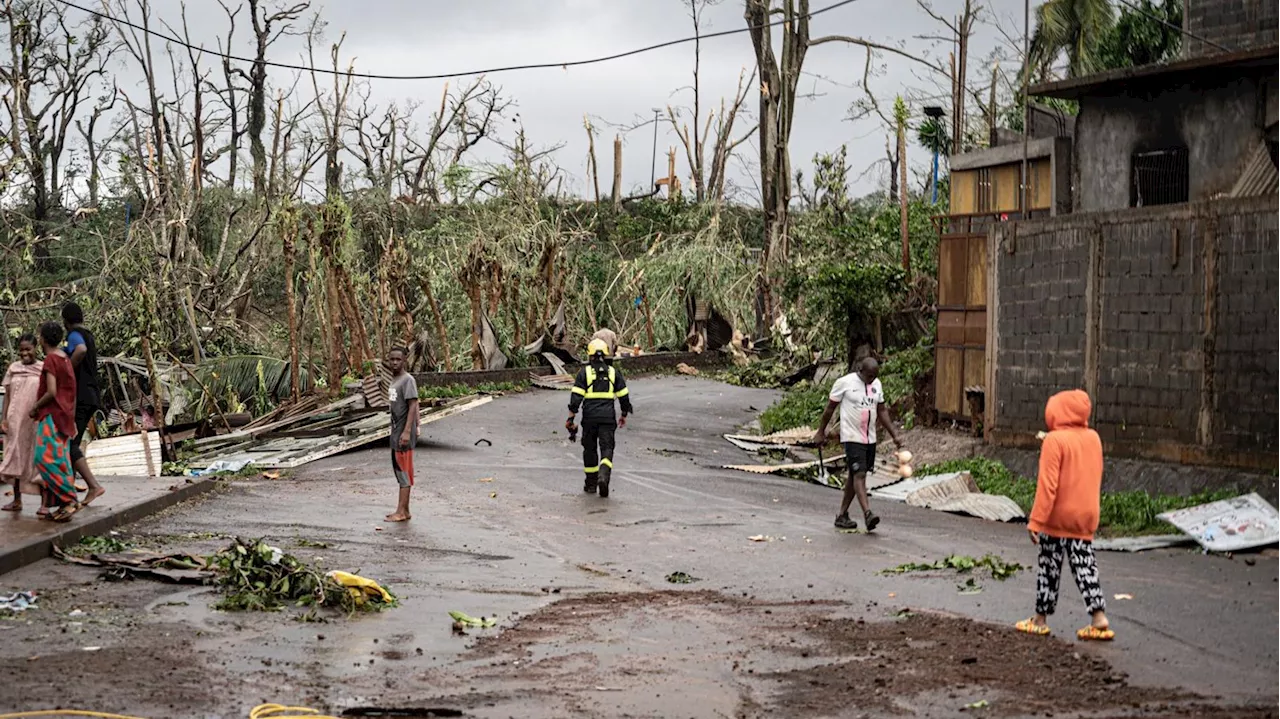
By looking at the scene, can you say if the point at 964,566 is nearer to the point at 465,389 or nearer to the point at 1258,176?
the point at 1258,176

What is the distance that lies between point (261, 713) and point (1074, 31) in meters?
34.8

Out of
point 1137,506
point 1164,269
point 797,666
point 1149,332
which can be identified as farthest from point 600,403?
point 797,666

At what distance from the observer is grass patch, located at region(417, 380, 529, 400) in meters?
28.2

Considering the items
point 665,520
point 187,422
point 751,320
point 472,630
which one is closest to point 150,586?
point 472,630

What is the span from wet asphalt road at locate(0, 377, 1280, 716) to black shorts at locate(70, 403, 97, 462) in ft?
3.23

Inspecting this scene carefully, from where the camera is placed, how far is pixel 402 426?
46.9 ft

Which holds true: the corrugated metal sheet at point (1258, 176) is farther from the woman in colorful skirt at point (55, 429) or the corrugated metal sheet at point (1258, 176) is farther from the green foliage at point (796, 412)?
the woman in colorful skirt at point (55, 429)

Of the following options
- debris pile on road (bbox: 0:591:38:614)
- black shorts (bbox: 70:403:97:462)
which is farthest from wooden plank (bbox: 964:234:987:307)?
debris pile on road (bbox: 0:591:38:614)

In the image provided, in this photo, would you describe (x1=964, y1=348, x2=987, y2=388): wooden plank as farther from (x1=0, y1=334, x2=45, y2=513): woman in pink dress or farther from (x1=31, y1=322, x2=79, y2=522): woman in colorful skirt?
(x1=0, y1=334, x2=45, y2=513): woman in pink dress

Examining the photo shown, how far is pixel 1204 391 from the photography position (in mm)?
15086

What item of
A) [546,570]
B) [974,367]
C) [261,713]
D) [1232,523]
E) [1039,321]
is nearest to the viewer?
[261,713]

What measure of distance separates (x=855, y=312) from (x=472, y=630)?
1882cm

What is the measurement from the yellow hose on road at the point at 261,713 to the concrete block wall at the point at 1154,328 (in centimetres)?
1066

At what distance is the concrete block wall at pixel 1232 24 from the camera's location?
21.4m
